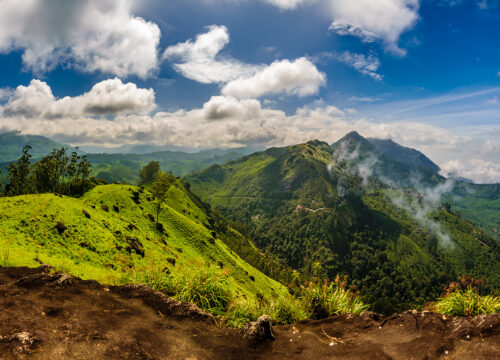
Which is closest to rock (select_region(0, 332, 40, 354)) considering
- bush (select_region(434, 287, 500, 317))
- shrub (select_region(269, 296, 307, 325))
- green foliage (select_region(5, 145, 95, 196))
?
shrub (select_region(269, 296, 307, 325))

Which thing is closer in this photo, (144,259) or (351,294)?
(351,294)

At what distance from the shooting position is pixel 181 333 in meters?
8.19

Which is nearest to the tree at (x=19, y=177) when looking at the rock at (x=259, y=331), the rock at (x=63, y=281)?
the rock at (x=63, y=281)

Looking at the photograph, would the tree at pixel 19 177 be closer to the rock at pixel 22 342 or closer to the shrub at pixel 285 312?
the rock at pixel 22 342

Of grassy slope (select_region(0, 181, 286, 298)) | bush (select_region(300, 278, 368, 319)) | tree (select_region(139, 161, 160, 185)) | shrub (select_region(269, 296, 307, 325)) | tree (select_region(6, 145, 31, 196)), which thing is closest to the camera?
shrub (select_region(269, 296, 307, 325))

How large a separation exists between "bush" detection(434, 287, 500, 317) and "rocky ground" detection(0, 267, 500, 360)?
8.35 feet

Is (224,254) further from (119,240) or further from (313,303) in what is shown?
(313,303)

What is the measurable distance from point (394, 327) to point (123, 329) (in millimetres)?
9588

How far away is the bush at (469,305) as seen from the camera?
874 centimetres

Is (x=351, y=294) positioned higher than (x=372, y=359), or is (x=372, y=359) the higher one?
(x=372, y=359)

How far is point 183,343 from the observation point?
766 cm

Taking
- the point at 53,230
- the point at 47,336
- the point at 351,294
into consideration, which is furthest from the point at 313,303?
the point at 53,230

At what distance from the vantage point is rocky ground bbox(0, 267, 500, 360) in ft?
21.1

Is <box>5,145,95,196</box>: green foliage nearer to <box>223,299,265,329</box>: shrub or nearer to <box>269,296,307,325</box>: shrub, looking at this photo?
<box>223,299,265,329</box>: shrub
